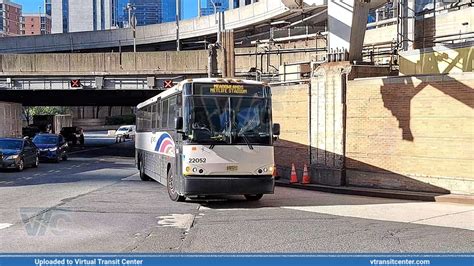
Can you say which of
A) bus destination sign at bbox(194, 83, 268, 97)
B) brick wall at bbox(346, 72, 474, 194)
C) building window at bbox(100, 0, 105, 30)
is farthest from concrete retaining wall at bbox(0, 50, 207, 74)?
building window at bbox(100, 0, 105, 30)

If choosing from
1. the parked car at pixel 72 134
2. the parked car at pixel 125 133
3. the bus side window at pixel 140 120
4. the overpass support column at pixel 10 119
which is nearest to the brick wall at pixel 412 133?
the bus side window at pixel 140 120

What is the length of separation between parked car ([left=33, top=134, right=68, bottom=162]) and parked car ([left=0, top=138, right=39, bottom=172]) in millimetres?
4203

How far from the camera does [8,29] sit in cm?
9444

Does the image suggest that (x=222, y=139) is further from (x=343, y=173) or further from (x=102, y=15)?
(x=102, y=15)

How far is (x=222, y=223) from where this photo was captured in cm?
1171

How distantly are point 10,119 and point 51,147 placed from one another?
19750 millimetres

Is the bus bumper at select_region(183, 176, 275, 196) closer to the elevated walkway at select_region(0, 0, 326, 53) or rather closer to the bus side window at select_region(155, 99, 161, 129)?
the bus side window at select_region(155, 99, 161, 129)

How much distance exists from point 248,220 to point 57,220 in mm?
3973

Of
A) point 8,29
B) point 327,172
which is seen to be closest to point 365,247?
point 327,172

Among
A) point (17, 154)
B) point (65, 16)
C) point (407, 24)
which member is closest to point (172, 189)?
point (17, 154)

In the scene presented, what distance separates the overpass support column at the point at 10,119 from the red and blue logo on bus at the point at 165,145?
34345 millimetres

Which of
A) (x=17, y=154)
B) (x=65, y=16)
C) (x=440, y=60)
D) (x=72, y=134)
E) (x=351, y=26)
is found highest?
(x=65, y=16)

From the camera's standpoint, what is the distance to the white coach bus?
14086 mm

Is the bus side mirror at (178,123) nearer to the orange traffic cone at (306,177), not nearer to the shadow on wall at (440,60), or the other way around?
the orange traffic cone at (306,177)
